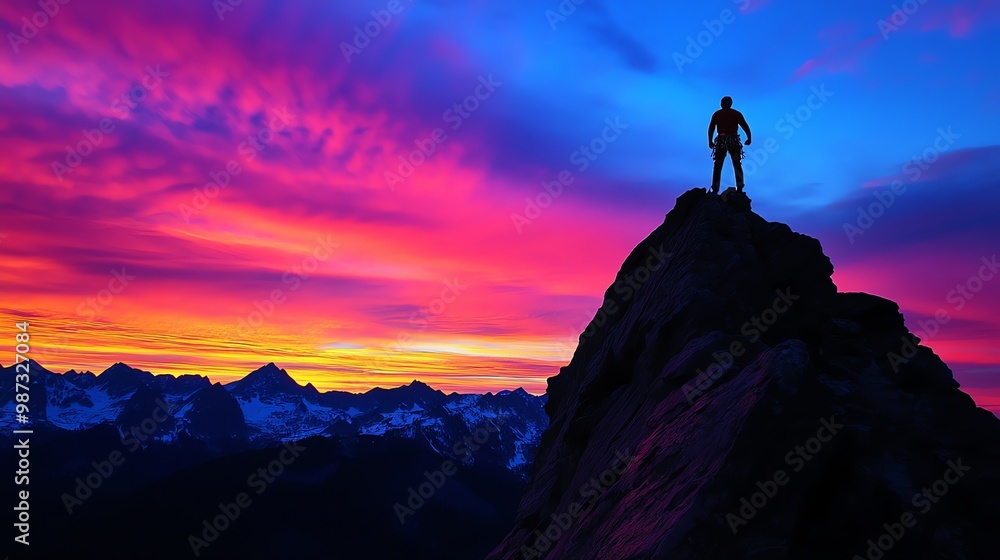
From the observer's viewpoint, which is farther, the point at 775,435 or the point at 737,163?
the point at 737,163

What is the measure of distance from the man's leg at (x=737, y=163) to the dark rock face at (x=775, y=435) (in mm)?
6155

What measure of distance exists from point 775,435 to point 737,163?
22410 mm

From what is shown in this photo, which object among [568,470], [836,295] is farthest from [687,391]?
[568,470]

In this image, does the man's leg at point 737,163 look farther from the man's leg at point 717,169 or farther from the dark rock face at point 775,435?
the dark rock face at point 775,435

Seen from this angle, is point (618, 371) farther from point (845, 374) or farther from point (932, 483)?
point (932, 483)

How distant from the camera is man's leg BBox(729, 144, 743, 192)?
108 ft

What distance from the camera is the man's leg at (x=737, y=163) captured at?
3284 cm

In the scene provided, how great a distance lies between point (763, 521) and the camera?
13469 millimetres

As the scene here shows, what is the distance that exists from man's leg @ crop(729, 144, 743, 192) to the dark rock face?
6155 mm

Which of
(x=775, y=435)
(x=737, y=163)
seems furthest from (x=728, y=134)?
(x=775, y=435)

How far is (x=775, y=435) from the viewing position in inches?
558

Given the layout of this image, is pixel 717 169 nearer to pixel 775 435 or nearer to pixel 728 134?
pixel 728 134

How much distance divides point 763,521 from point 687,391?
599 cm

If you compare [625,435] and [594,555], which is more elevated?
[625,435]
